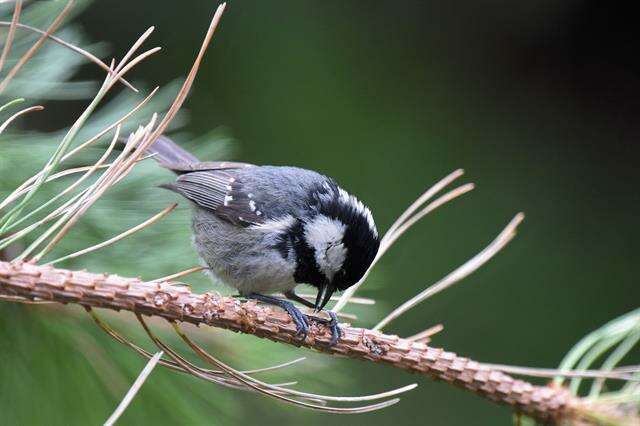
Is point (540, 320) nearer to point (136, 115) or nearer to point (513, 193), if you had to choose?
point (513, 193)

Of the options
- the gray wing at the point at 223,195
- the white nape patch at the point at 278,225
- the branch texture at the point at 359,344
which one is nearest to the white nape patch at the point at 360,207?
the white nape patch at the point at 278,225

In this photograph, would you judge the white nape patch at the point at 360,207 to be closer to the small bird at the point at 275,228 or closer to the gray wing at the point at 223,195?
the small bird at the point at 275,228

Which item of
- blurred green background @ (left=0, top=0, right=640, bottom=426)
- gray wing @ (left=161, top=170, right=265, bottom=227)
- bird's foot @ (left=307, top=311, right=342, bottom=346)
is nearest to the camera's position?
bird's foot @ (left=307, top=311, right=342, bottom=346)

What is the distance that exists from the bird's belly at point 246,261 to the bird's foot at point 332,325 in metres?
0.43

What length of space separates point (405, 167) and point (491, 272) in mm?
667

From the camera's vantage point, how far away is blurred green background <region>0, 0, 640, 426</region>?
3486 millimetres

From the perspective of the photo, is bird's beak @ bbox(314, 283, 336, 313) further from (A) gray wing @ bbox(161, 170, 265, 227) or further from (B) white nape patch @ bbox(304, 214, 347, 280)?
(A) gray wing @ bbox(161, 170, 265, 227)

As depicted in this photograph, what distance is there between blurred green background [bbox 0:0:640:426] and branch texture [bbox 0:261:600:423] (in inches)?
78.6

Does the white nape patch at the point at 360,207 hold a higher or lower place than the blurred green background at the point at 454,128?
lower

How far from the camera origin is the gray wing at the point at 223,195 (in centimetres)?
226

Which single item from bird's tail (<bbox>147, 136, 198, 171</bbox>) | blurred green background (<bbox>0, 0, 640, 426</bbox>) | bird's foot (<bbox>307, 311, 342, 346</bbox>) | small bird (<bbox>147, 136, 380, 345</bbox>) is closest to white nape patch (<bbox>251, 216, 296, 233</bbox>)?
small bird (<bbox>147, 136, 380, 345</bbox>)

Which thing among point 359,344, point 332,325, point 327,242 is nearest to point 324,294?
point 327,242

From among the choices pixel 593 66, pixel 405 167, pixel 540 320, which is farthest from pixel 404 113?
pixel 540 320

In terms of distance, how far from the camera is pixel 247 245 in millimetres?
2182
